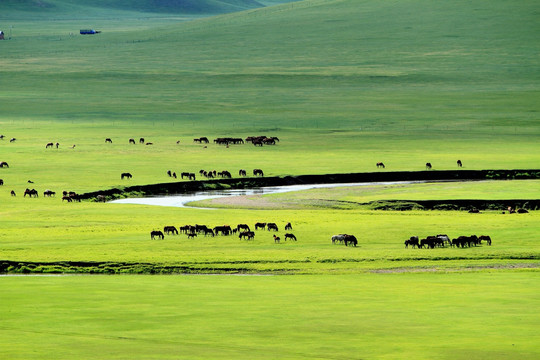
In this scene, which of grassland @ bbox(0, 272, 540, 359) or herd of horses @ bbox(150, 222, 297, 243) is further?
herd of horses @ bbox(150, 222, 297, 243)

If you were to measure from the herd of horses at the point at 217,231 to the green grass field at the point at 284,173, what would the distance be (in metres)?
0.53

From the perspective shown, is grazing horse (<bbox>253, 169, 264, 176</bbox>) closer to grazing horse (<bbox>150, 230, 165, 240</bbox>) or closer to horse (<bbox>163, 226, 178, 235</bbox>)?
horse (<bbox>163, 226, 178, 235</bbox>)

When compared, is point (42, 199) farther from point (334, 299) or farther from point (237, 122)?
point (237, 122)

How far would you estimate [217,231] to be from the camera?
32.3 m

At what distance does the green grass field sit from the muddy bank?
1.34 meters

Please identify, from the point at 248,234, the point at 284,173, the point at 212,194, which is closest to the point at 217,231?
the point at 248,234

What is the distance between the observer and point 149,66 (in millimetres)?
117812

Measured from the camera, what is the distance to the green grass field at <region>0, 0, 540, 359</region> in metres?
18.7

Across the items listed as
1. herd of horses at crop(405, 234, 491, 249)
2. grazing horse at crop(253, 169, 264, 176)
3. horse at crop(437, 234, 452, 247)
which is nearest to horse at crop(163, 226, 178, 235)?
herd of horses at crop(405, 234, 491, 249)

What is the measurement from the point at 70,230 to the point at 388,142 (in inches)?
1464

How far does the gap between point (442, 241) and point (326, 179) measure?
2003 centimetres

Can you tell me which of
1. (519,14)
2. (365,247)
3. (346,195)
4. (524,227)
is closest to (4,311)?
(365,247)

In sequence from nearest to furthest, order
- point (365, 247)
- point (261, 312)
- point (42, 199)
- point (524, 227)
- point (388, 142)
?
point (261, 312)
point (365, 247)
point (524, 227)
point (42, 199)
point (388, 142)

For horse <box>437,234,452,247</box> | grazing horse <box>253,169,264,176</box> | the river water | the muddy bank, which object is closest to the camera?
horse <box>437,234,452,247</box>
